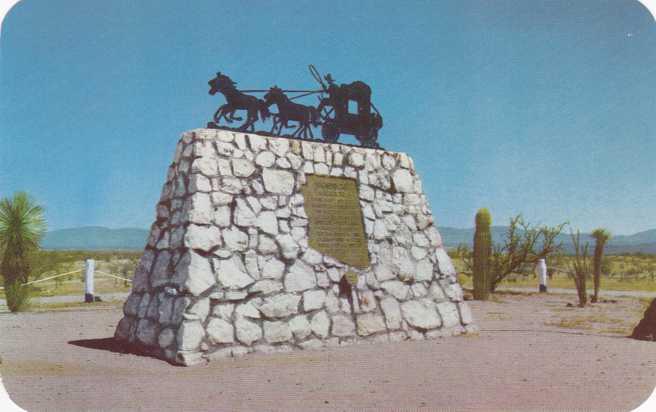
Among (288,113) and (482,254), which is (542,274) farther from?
(288,113)

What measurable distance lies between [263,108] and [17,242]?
22.9 feet

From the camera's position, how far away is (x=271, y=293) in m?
7.32

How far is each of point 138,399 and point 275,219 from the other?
9.50ft

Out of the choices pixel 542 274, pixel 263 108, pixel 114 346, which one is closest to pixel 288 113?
pixel 263 108

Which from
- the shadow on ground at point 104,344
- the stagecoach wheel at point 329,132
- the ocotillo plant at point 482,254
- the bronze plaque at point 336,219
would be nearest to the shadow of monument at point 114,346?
the shadow on ground at point 104,344

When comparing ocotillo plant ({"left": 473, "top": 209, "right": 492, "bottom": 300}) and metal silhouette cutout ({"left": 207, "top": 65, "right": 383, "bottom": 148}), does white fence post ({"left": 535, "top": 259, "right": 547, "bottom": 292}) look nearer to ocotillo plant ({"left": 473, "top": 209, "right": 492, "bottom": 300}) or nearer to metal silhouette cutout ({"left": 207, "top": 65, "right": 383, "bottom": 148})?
ocotillo plant ({"left": 473, "top": 209, "right": 492, "bottom": 300})

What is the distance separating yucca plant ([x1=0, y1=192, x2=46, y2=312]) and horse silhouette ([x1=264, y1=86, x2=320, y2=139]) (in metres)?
6.47

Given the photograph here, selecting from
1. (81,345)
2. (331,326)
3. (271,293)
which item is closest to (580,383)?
(331,326)

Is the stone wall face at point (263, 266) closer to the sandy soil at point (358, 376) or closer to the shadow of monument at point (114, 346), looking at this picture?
the shadow of monument at point (114, 346)

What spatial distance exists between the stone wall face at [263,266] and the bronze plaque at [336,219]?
0.33ft

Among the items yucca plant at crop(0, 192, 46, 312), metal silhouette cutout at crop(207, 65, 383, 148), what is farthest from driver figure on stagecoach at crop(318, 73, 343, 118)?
yucca plant at crop(0, 192, 46, 312)

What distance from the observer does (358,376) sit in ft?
20.3

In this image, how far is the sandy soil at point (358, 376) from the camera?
525 cm

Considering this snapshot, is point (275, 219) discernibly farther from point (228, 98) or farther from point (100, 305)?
point (100, 305)
